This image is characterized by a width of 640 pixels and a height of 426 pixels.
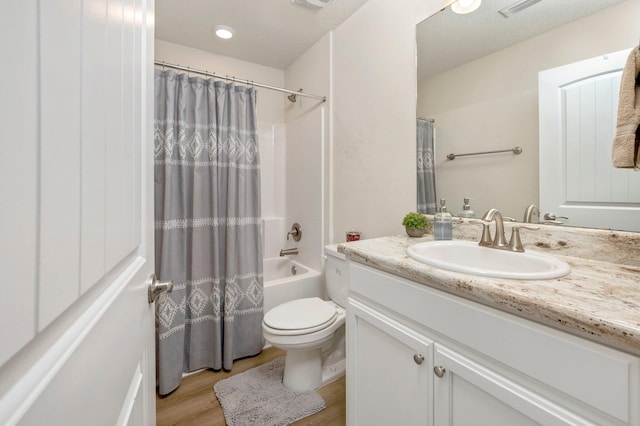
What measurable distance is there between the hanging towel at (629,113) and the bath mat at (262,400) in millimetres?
1639

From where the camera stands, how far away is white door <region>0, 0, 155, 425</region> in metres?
0.20

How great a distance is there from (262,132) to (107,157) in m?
2.42

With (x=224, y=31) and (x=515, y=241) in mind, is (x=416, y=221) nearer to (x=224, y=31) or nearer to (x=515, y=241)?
(x=515, y=241)

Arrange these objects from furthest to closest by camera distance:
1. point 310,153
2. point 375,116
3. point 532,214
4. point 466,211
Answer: point 310,153, point 375,116, point 466,211, point 532,214

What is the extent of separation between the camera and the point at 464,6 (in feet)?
4.25

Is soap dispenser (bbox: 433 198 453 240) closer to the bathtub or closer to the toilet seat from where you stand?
the toilet seat

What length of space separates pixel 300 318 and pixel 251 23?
6.66 feet

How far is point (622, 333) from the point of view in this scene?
19.4 inches

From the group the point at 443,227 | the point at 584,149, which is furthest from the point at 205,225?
the point at 584,149

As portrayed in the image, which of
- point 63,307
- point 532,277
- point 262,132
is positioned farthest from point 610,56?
point 262,132

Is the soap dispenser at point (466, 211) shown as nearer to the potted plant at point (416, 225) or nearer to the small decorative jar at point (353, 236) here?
the potted plant at point (416, 225)

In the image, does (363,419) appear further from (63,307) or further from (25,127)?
(25,127)

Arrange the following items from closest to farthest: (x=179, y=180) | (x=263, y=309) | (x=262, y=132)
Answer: (x=179, y=180) < (x=263, y=309) < (x=262, y=132)

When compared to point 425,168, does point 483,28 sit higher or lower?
higher
